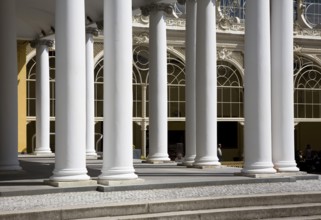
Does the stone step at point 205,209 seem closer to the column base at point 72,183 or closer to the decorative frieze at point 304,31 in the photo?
the column base at point 72,183

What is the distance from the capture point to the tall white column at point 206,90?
24.5 metres

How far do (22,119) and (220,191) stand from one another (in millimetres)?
25530

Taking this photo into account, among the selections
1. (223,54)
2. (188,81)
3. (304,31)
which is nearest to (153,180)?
(188,81)

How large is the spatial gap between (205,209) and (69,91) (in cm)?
481

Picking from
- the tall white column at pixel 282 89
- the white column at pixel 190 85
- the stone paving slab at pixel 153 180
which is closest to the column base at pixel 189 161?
the white column at pixel 190 85

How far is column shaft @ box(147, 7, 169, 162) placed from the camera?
93.9ft

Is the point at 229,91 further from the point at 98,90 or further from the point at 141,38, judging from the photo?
the point at 98,90

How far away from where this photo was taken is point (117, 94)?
58.7ft

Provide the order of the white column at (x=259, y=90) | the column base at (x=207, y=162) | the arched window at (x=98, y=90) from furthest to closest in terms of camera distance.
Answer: the arched window at (x=98, y=90) → the column base at (x=207, y=162) → the white column at (x=259, y=90)

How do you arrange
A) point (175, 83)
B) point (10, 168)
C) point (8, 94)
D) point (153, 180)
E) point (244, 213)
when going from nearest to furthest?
point (244, 213) < point (153, 180) < point (10, 168) < point (8, 94) < point (175, 83)

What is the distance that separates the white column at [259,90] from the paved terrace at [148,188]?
73cm

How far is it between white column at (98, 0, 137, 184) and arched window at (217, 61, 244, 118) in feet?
108

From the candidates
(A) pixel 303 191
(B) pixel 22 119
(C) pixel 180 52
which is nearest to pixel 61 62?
(A) pixel 303 191

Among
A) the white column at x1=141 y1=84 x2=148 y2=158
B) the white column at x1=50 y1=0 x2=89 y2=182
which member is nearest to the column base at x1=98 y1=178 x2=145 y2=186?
the white column at x1=50 y1=0 x2=89 y2=182
